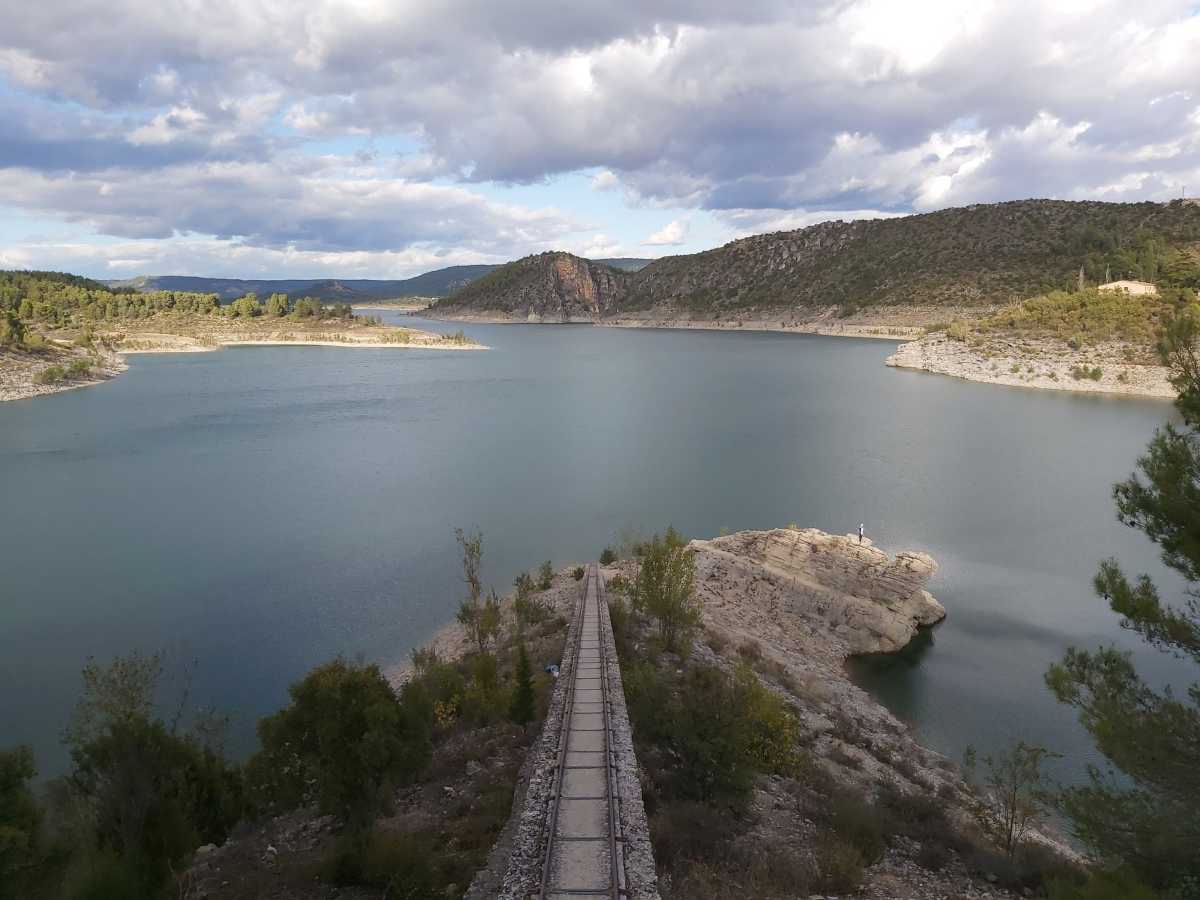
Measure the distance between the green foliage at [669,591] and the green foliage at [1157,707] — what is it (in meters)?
11.6

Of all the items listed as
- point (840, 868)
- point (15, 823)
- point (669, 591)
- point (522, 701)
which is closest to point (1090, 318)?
point (669, 591)

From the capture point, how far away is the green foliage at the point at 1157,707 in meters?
7.86

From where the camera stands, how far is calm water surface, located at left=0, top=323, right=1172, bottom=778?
70.3ft

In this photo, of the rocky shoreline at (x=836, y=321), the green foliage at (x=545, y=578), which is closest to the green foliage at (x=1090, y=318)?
the rocky shoreline at (x=836, y=321)

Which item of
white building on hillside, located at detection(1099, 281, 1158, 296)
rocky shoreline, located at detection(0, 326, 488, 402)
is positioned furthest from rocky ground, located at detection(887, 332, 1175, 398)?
rocky shoreline, located at detection(0, 326, 488, 402)

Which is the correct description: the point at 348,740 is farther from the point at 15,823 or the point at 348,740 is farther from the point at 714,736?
the point at 714,736

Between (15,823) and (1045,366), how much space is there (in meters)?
91.3

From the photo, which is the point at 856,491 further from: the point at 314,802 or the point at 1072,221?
the point at 1072,221

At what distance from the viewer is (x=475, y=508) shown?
36812mm

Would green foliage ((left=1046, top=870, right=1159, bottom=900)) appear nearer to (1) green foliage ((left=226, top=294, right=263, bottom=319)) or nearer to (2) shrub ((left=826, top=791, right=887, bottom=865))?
(2) shrub ((left=826, top=791, right=887, bottom=865))

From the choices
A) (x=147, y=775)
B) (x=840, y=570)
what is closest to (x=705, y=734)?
(x=147, y=775)

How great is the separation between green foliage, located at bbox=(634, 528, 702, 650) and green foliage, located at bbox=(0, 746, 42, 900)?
14.0 metres

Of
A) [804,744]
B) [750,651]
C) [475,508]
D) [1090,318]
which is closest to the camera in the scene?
[804,744]

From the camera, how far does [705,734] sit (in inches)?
453
